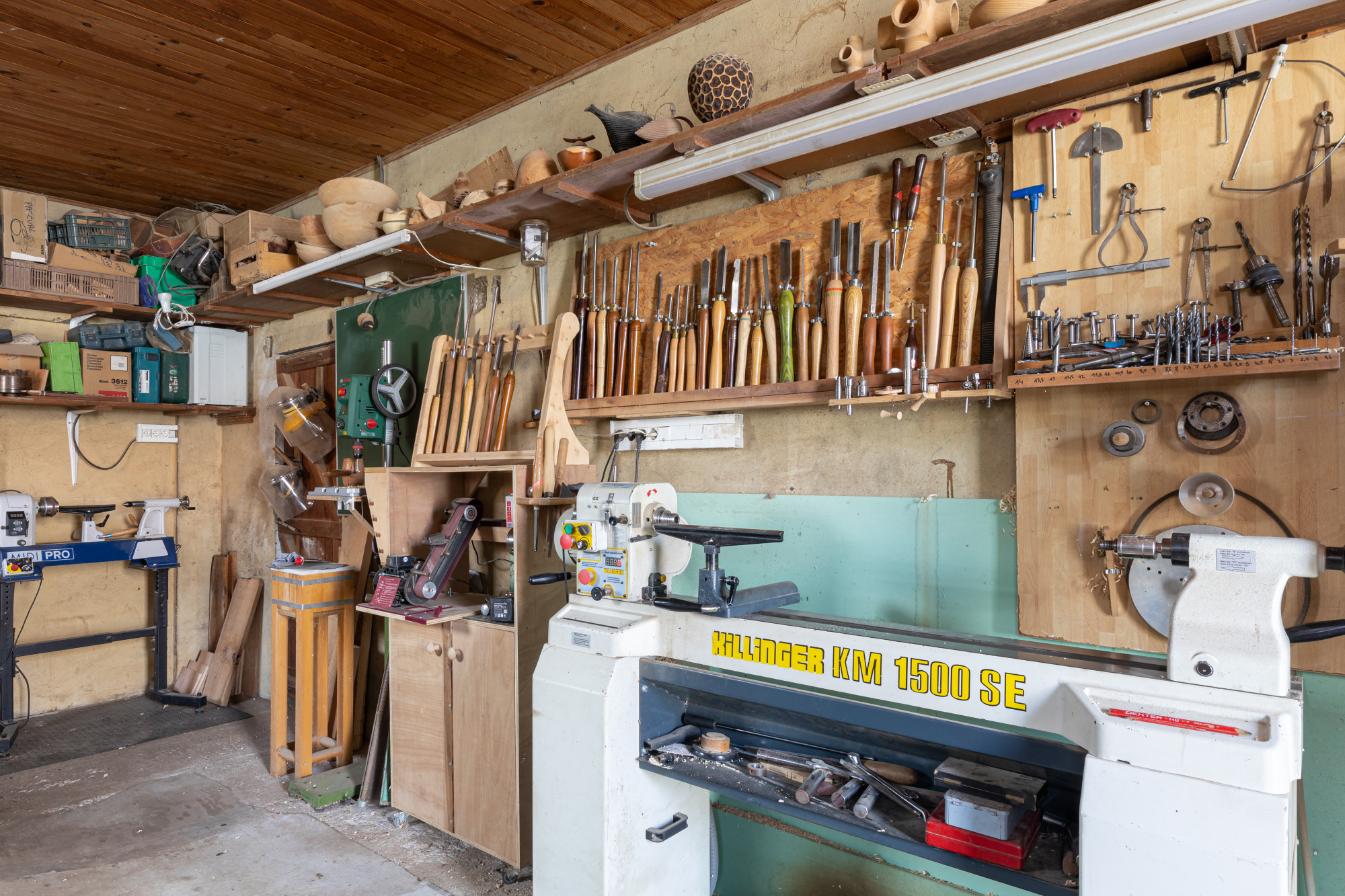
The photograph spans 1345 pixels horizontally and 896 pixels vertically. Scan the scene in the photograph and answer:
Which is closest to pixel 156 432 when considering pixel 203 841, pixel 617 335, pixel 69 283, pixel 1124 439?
pixel 69 283

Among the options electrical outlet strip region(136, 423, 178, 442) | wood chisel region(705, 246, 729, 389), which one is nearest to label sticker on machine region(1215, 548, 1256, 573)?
wood chisel region(705, 246, 729, 389)

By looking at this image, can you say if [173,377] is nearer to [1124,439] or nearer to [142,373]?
[142,373]

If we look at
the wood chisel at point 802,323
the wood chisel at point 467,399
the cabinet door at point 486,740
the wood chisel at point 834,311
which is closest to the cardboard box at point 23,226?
the wood chisel at point 467,399

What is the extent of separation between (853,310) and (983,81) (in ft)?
2.11

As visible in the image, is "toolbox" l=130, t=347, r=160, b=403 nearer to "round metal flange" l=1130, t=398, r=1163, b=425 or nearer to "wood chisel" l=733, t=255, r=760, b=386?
"wood chisel" l=733, t=255, r=760, b=386

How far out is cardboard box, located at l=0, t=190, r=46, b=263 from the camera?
4.02m

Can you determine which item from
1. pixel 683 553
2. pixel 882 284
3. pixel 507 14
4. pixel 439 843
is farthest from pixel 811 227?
pixel 439 843

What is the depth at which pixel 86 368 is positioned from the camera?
4359 millimetres

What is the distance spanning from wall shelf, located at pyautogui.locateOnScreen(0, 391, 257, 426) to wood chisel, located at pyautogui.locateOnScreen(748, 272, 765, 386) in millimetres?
3743

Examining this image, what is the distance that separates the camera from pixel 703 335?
2.49 metres

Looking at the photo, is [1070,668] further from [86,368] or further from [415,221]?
[86,368]

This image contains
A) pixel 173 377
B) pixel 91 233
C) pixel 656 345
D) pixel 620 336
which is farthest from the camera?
pixel 173 377

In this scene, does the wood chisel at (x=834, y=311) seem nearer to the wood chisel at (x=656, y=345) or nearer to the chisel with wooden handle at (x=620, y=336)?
the wood chisel at (x=656, y=345)

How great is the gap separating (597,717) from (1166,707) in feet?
3.80
